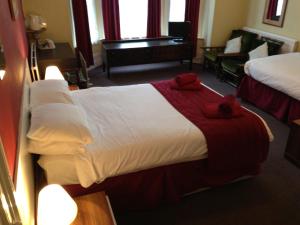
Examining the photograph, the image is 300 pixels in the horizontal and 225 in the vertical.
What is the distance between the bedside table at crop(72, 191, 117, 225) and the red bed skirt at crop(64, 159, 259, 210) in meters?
0.22

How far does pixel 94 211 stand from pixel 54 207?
0.39m

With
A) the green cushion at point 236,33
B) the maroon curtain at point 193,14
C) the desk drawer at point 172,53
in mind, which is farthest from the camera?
the maroon curtain at point 193,14

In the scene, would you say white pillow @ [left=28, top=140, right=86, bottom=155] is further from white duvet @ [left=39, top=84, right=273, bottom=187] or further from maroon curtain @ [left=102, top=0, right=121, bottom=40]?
maroon curtain @ [left=102, top=0, right=121, bottom=40]

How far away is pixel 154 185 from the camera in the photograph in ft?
6.70

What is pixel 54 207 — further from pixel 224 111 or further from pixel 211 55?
pixel 211 55

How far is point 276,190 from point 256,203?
278 millimetres

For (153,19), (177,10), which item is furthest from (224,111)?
(177,10)

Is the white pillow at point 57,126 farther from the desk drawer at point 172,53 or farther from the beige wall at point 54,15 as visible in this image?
the desk drawer at point 172,53

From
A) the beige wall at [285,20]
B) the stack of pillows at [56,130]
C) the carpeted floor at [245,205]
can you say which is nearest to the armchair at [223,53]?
the beige wall at [285,20]

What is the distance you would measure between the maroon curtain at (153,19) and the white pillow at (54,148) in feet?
13.2

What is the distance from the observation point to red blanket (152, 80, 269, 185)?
6.82 ft

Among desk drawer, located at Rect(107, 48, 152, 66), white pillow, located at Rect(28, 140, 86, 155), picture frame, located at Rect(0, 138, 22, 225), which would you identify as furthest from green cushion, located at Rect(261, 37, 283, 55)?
picture frame, located at Rect(0, 138, 22, 225)

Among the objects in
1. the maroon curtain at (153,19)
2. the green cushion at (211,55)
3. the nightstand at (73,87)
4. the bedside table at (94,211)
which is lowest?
the bedside table at (94,211)

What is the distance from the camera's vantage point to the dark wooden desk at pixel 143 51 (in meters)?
4.68
